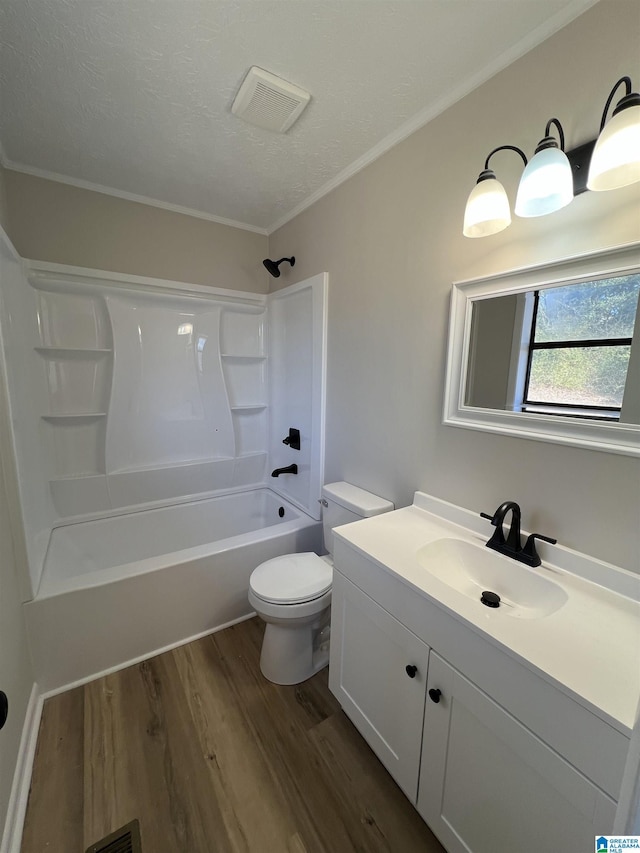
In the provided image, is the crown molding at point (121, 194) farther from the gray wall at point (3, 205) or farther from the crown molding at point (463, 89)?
the crown molding at point (463, 89)

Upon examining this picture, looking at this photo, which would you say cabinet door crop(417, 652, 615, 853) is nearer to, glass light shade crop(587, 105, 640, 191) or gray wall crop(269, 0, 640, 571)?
gray wall crop(269, 0, 640, 571)

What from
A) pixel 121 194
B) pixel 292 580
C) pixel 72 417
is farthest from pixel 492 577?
pixel 121 194

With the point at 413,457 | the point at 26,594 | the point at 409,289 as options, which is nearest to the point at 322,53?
the point at 409,289

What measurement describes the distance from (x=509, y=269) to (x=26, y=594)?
7.27 feet

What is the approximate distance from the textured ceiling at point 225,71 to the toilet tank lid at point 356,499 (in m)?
1.63

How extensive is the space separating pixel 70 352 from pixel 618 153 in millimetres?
2497

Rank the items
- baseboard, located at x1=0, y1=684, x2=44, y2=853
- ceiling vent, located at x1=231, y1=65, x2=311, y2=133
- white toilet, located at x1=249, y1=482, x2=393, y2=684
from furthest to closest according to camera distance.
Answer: white toilet, located at x1=249, y1=482, x2=393, y2=684
ceiling vent, located at x1=231, y1=65, x2=311, y2=133
baseboard, located at x1=0, y1=684, x2=44, y2=853

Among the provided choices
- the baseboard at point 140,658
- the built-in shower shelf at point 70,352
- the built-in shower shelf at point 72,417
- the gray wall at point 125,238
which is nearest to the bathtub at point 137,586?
the baseboard at point 140,658

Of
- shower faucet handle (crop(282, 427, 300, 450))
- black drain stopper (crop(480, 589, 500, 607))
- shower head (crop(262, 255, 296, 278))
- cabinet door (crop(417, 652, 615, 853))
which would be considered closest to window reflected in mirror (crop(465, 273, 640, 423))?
black drain stopper (crop(480, 589, 500, 607))

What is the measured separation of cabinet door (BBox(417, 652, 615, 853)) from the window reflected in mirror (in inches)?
32.0

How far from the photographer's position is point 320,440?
2.11 meters

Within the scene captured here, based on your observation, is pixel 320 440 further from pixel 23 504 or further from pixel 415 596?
pixel 23 504

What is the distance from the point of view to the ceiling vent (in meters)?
1.19

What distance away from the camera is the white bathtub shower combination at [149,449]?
1.56 m
